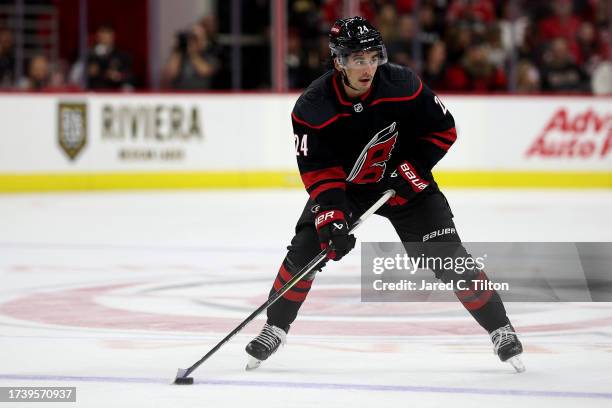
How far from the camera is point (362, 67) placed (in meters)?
3.77

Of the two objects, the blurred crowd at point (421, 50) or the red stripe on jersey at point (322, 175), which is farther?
the blurred crowd at point (421, 50)

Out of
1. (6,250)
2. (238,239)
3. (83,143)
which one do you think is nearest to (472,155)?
(83,143)

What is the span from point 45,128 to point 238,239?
439 cm

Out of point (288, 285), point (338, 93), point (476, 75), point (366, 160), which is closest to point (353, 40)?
point (338, 93)

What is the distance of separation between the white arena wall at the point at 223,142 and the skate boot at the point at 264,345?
800cm

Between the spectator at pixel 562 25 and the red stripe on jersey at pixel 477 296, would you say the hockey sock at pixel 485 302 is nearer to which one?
the red stripe on jersey at pixel 477 296

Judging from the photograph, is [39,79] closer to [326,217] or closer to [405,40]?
[405,40]

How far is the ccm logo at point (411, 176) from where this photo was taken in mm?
3932

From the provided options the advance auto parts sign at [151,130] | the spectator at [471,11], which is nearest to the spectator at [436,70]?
the spectator at [471,11]

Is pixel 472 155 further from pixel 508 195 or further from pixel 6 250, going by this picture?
pixel 6 250

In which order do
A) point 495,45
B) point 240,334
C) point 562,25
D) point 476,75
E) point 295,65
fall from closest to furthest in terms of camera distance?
1. point 240,334
2. point 295,65
3. point 476,75
4. point 495,45
5. point 562,25

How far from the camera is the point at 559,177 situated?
41.3 ft

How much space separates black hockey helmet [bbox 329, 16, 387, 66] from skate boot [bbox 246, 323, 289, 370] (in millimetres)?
913

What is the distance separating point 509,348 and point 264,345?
2.57 ft
